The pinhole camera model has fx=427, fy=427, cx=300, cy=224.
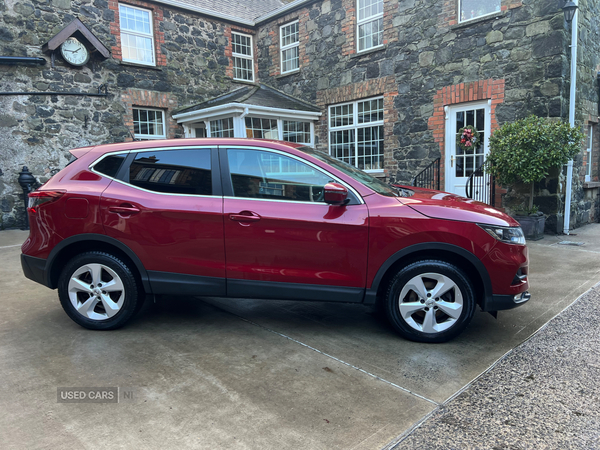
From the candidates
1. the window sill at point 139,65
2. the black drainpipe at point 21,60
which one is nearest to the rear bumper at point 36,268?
the black drainpipe at point 21,60

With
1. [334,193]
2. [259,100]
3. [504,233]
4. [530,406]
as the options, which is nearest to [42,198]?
[334,193]

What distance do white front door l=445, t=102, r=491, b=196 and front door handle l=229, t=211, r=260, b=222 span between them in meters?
7.27

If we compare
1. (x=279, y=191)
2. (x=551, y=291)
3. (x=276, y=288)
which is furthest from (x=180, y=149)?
(x=551, y=291)

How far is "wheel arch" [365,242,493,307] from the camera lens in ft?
11.3

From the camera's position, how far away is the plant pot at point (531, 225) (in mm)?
8022

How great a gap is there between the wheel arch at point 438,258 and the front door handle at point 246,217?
43.7 inches

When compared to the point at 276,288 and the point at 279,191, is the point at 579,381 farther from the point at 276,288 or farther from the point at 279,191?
the point at 279,191

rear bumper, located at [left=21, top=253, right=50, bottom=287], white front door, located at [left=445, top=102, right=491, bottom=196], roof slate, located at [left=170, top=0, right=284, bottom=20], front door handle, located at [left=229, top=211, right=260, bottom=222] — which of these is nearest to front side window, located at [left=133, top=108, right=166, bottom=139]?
roof slate, located at [left=170, top=0, right=284, bottom=20]

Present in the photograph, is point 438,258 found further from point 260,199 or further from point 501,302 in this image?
point 260,199

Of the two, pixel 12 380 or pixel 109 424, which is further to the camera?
pixel 12 380

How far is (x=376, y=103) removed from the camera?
11.4 meters

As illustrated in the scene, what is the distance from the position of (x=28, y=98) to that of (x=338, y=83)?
7.87 meters

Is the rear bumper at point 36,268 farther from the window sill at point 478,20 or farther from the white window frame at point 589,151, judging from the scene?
the white window frame at point 589,151

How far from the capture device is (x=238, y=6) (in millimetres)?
14797
